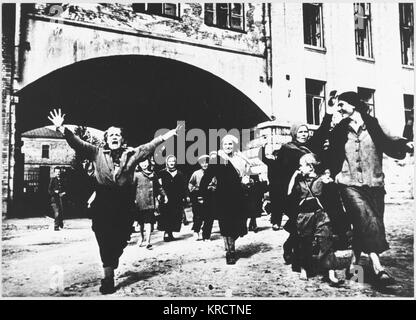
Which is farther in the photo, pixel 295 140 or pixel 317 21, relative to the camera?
pixel 317 21

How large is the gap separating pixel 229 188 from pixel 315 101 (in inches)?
88.5

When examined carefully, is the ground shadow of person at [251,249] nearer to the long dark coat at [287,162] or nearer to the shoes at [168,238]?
the long dark coat at [287,162]

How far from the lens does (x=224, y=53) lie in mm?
7422

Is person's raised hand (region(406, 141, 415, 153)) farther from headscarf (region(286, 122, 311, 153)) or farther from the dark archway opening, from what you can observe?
the dark archway opening

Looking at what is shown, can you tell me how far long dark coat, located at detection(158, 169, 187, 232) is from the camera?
22.3 feet

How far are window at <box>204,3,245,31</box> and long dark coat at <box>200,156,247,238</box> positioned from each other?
88.1 inches

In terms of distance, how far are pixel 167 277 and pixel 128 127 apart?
2.26 m

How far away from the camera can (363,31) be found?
810 cm

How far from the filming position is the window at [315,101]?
7.62m

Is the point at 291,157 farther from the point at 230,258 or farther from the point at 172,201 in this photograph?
the point at 172,201

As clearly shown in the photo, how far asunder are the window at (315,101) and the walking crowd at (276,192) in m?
0.18

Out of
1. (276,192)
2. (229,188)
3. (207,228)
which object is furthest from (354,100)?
(207,228)
